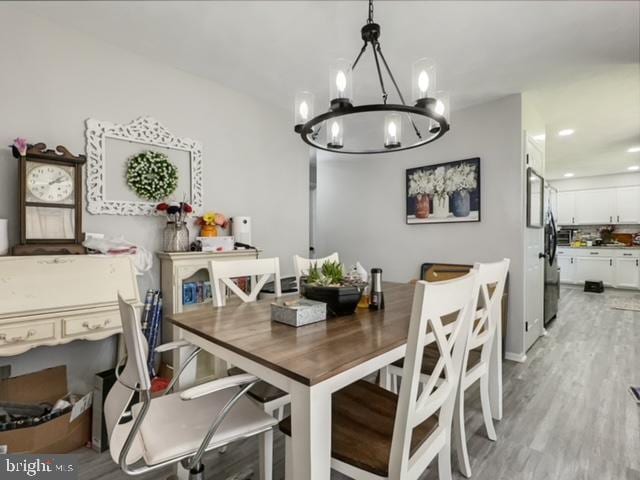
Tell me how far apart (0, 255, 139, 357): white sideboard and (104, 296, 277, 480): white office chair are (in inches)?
33.8

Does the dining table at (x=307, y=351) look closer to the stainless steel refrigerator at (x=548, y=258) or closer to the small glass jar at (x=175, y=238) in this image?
the small glass jar at (x=175, y=238)

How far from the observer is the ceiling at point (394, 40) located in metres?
1.92

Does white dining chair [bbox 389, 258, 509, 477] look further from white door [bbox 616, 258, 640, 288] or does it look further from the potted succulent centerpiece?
white door [bbox 616, 258, 640, 288]

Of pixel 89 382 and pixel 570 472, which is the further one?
pixel 89 382

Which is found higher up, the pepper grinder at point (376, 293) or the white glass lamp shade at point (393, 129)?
the white glass lamp shade at point (393, 129)

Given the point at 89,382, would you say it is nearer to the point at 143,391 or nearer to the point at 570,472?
the point at 143,391

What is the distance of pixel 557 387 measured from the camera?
2500mm

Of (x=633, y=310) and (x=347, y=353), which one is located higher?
(x=347, y=353)

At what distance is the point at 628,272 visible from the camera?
634cm

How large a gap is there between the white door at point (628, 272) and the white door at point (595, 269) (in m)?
0.11

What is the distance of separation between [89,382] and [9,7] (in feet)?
7.83

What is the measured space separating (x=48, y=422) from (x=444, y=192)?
147 inches

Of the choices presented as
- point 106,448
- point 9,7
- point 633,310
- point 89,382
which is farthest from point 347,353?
point 633,310

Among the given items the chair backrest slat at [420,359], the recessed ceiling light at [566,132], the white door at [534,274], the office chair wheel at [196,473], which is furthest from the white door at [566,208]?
the office chair wheel at [196,473]
